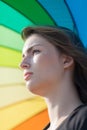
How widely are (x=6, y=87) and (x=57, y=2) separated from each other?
0.46 m

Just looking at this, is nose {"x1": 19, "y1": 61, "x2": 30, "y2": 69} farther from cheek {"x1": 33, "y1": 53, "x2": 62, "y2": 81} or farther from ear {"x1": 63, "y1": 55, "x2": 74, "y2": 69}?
ear {"x1": 63, "y1": 55, "x2": 74, "y2": 69}

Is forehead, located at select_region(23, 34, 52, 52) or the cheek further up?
forehead, located at select_region(23, 34, 52, 52)

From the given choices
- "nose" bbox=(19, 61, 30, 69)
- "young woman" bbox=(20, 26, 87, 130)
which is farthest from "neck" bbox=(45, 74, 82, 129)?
"nose" bbox=(19, 61, 30, 69)

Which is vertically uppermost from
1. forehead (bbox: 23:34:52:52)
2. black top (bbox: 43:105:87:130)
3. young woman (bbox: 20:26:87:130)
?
forehead (bbox: 23:34:52:52)

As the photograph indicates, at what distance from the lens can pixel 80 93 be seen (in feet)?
4.83

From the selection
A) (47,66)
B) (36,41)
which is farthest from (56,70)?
(36,41)

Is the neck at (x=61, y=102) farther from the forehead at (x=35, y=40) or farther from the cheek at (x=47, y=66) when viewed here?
the forehead at (x=35, y=40)

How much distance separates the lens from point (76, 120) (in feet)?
4.15

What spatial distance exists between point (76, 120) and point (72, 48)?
1.05 feet

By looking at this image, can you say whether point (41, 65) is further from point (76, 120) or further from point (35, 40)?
point (76, 120)

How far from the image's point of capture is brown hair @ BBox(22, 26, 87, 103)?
57.1 inches

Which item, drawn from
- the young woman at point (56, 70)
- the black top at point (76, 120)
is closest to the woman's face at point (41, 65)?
the young woman at point (56, 70)

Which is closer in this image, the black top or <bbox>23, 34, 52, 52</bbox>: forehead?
the black top

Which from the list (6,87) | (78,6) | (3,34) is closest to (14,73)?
(6,87)
